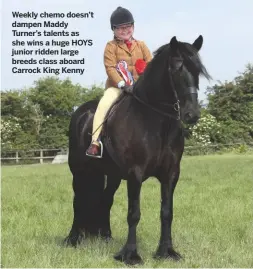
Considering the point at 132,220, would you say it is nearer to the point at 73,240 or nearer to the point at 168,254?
the point at 168,254

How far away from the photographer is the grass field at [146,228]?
5.21 meters

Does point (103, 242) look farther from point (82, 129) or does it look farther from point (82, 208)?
point (82, 129)

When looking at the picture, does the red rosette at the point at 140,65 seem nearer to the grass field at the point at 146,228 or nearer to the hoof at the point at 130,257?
the hoof at the point at 130,257

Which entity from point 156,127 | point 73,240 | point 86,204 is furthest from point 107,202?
point 156,127

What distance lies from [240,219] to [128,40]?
146 inches

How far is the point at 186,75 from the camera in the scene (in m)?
4.65

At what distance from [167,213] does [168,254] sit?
1.60ft

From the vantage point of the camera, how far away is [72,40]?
302 inches

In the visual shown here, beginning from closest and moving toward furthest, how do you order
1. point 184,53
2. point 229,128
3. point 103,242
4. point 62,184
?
point 184,53
point 103,242
point 62,184
point 229,128

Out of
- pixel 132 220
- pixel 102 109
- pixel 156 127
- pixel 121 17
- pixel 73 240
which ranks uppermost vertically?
pixel 121 17

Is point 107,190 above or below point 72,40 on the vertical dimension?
below

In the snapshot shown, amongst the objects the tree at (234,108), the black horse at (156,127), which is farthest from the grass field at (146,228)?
the tree at (234,108)

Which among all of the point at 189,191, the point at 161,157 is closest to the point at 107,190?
the point at 161,157

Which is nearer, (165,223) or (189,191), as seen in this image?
(165,223)
